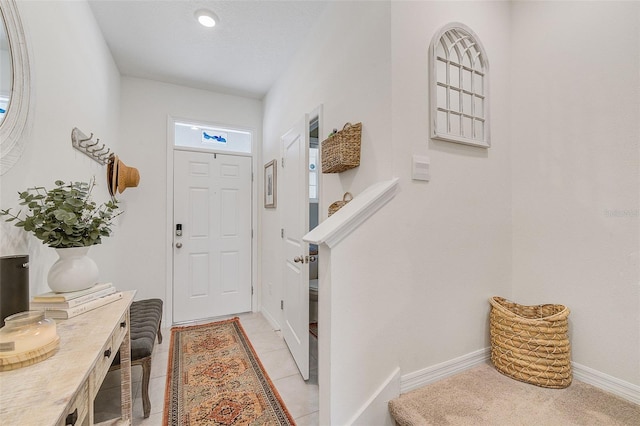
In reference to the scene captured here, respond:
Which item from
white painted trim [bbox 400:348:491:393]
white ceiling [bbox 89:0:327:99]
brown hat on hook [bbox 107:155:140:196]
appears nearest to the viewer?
white painted trim [bbox 400:348:491:393]

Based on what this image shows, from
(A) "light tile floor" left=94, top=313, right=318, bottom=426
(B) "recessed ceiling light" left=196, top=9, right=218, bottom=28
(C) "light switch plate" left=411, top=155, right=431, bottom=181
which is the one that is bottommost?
(A) "light tile floor" left=94, top=313, right=318, bottom=426

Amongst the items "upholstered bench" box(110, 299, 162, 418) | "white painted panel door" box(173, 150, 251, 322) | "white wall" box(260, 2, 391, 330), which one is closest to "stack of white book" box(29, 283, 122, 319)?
"upholstered bench" box(110, 299, 162, 418)

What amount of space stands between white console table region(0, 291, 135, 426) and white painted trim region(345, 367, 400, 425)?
1.04m

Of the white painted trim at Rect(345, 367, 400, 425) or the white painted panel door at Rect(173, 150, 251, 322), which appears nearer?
the white painted trim at Rect(345, 367, 400, 425)

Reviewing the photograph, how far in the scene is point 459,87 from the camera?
1.64m

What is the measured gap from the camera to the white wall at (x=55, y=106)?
1.21 metres

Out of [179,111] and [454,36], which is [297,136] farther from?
[179,111]

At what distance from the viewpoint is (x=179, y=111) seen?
3189mm

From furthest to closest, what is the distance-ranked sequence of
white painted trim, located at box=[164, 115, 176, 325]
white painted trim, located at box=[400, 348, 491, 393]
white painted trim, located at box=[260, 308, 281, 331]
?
white painted trim, located at box=[164, 115, 176, 325] < white painted trim, located at box=[260, 308, 281, 331] < white painted trim, located at box=[400, 348, 491, 393]

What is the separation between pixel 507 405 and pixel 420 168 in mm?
1218

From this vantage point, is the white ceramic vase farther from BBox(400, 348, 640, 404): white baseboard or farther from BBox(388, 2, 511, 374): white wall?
BBox(400, 348, 640, 404): white baseboard

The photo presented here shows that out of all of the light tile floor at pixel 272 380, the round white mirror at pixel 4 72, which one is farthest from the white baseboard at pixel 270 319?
the round white mirror at pixel 4 72

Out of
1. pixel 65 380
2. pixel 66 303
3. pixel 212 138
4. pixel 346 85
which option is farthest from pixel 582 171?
pixel 212 138

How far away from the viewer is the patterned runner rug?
1.67m
